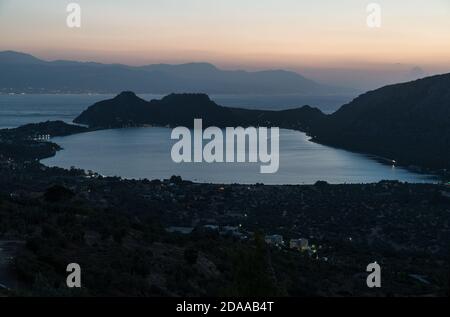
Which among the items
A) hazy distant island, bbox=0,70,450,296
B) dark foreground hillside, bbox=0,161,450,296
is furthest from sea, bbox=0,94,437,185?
dark foreground hillside, bbox=0,161,450,296

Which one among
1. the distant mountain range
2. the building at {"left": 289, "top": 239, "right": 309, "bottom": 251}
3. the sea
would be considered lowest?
the sea

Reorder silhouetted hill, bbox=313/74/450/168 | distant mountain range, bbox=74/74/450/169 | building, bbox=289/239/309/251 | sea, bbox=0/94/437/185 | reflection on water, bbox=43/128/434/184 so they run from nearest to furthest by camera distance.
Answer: building, bbox=289/239/309/251 → sea, bbox=0/94/437/185 → reflection on water, bbox=43/128/434/184 → silhouetted hill, bbox=313/74/450/168 → distant mountain range, bbox=74/74/450/169

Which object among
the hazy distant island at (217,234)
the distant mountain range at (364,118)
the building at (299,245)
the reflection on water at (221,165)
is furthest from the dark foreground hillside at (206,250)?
the distant mountain range at (364,118)

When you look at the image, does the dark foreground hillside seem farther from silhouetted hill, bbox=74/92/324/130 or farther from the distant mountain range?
silhouetted hill, bbox=74/92/324/130

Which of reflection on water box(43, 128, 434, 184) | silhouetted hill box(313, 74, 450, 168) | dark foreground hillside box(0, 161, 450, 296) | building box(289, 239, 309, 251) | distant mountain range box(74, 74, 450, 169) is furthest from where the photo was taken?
distant mountain range box(74, 74, 450, 169)

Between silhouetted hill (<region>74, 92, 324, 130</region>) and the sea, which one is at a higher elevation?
silhouetted hill (<region>74, 92, 324, 130</region>)

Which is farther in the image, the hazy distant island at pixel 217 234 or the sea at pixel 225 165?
the sea at pixel 225 165

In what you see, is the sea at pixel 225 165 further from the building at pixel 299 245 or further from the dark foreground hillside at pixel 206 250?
the building at pixel 299 245
